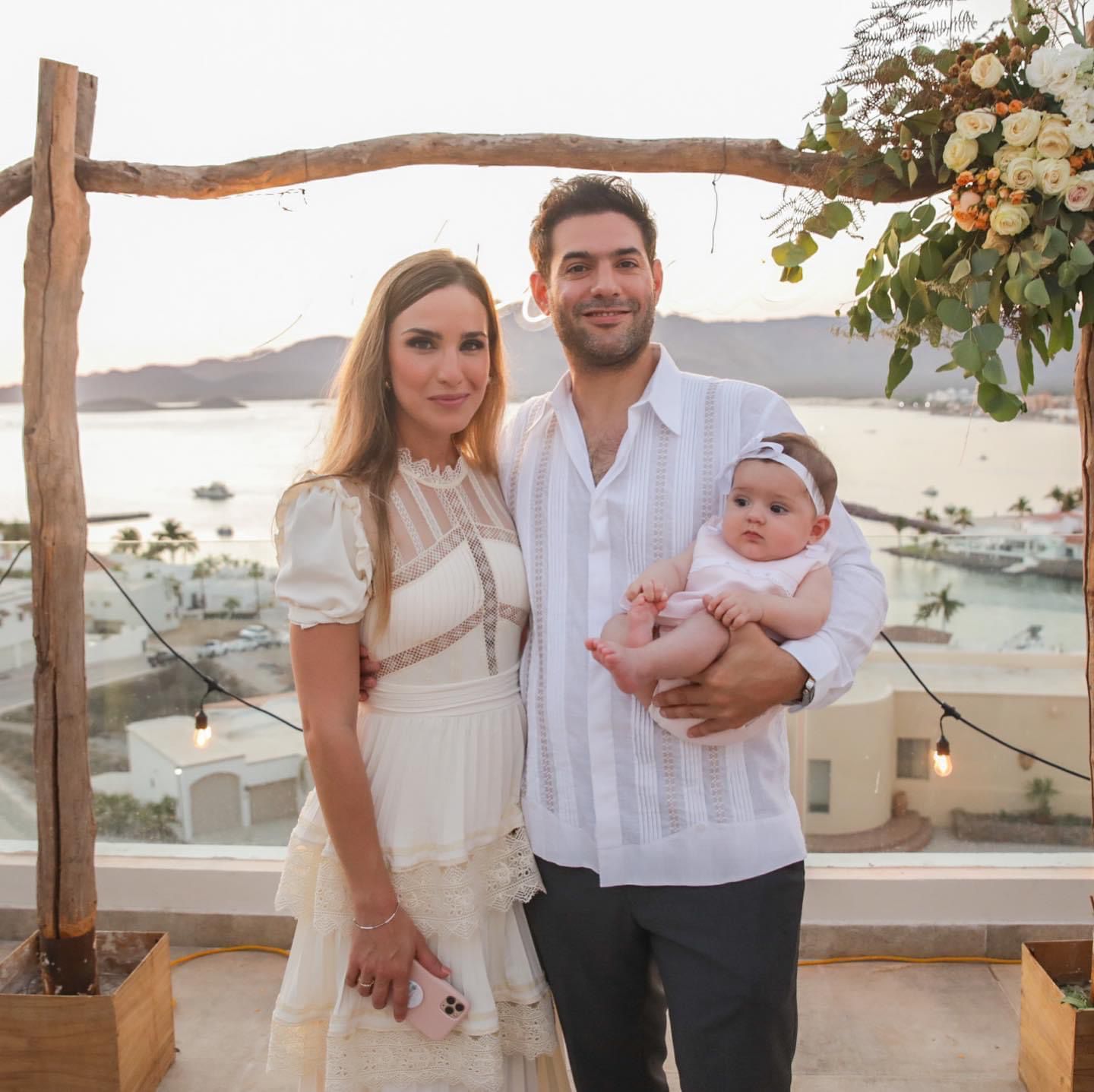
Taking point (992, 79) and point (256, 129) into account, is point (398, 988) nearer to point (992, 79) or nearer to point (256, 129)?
point (992, 79)

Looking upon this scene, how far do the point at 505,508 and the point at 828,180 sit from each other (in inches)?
33.0

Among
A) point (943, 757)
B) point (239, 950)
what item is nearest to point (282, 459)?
point (239, 950)

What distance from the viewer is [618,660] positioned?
5.11 feet

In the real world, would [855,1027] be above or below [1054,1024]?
below

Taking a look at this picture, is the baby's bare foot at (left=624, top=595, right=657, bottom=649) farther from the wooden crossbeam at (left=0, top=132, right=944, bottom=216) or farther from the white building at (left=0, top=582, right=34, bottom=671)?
the white building at (left=0, top=582, right=34, bottom=671)

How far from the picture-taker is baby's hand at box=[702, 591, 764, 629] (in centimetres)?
158

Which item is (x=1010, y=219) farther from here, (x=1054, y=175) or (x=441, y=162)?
(x=441, y=162)

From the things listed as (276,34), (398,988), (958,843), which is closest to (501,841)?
(398,988)

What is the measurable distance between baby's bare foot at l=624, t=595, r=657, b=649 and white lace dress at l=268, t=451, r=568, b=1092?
26 centimetres

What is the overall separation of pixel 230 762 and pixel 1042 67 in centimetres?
283

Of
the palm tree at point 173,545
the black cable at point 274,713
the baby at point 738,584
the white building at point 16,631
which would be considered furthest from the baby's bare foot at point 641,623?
the white building at point 16,631

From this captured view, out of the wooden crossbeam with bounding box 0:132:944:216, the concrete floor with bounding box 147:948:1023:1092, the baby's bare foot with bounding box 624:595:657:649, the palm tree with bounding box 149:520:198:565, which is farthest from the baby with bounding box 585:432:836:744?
the palm tree with bounding box 149:520:198:565

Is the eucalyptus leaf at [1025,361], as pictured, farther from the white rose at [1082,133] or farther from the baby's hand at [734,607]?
the baby's hand at [734,607]

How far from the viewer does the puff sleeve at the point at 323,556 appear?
159 centimetres
